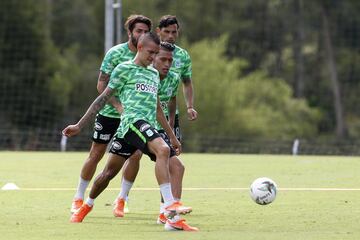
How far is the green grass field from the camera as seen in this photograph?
377 inches

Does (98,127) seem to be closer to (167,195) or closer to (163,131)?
(163,131)

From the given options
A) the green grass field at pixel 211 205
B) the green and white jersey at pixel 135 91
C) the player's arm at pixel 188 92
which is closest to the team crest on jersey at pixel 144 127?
the green and white jersey at pixel 135 91

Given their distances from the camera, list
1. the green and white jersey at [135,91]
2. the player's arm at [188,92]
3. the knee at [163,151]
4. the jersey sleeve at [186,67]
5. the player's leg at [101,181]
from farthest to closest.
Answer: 1. the player's arm at [188,92]
2. the jersey sleeve at [186,67]
3. the player's leg at [101,181]
4. the green and white jersey at [135,91]
5. the knee at [163,151]

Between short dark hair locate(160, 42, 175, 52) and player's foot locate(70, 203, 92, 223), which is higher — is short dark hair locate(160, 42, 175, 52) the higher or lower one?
the higher one

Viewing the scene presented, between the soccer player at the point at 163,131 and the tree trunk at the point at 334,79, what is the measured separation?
141 ft

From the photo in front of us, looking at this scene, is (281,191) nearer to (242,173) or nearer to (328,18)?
(242,173)

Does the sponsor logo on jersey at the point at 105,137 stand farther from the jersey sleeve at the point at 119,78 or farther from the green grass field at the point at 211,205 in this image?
the jersey sleeve at the point at 119,78

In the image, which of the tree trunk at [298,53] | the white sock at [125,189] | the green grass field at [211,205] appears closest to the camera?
the green grass field at [211,205]

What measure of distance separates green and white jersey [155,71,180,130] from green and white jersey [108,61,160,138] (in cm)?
116

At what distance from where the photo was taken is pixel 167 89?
11.5 metres

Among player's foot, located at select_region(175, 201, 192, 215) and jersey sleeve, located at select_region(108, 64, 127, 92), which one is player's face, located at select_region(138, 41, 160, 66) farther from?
player's foot, located at select_region(175, 201, 192, 215)

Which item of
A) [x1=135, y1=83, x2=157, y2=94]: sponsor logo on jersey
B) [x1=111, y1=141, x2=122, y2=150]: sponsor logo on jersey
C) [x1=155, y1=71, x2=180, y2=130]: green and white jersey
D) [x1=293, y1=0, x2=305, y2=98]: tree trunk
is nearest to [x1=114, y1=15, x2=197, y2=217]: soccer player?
[x1=155, y1=71, x2=180, y2=130]: green and white jersey

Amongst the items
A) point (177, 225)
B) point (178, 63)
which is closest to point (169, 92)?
point (178, 63)

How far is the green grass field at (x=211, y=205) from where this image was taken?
9.58m
